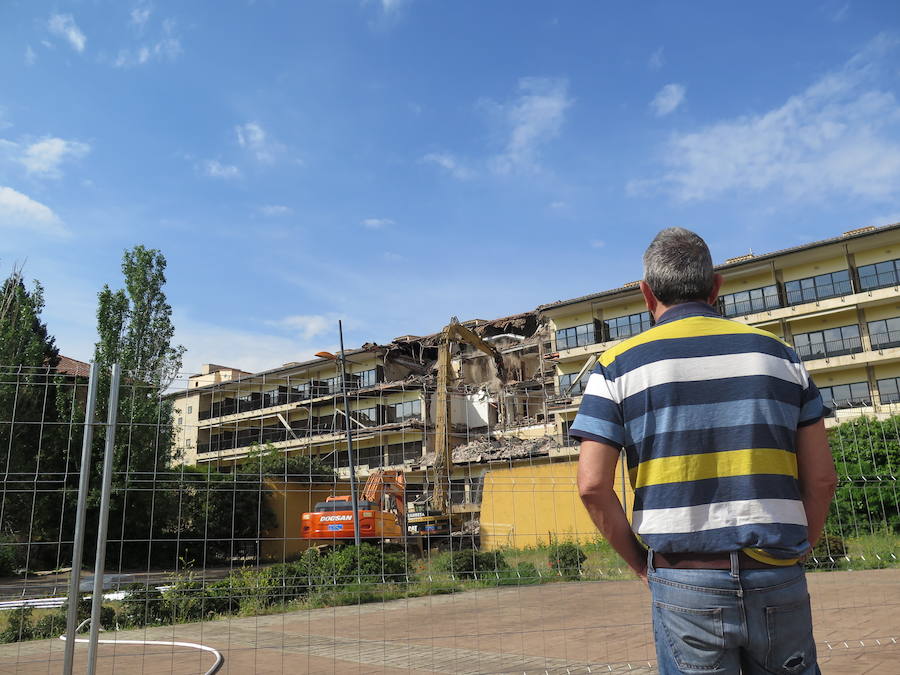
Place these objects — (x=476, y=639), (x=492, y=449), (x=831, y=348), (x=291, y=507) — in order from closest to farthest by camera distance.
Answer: (x=291, y=507) → (x=476, y=639) → (x=492, y=449) → (x=831, y=348)

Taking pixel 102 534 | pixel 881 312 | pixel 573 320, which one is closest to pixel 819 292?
pixel 881 312

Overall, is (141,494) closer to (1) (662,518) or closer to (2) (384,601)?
(1) (662,518)

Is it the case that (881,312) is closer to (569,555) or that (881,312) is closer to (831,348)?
(831,348)

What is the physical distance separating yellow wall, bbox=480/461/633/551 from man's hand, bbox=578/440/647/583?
652cm

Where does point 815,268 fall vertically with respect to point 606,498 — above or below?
above

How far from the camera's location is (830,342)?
106 feet

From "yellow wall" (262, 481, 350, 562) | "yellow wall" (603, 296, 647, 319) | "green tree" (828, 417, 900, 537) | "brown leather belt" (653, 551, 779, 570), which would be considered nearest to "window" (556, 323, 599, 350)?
"yellow wall" (603, 296, 647, 319)

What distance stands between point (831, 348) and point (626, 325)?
9668mm

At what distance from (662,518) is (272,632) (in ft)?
29.0

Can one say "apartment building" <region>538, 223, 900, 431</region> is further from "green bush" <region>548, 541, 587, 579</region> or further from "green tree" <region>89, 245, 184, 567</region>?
"green tree" <region>89, 245, 184, 567</region>

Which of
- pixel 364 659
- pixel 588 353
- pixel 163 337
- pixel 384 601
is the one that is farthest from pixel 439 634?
pixel 588 353

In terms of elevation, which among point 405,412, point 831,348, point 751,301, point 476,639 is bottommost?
point 476,639

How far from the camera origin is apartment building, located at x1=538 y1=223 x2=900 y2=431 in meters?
30.7

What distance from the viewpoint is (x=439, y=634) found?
27.3 ft
